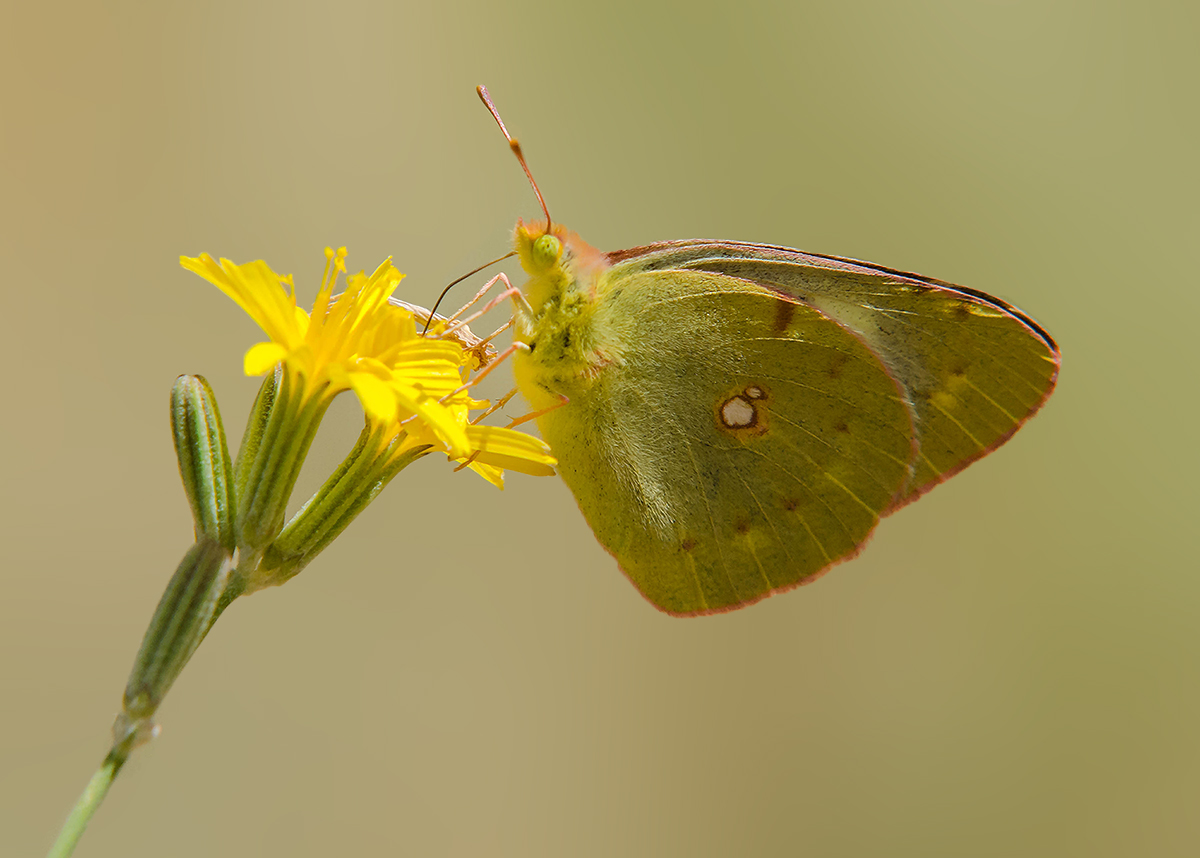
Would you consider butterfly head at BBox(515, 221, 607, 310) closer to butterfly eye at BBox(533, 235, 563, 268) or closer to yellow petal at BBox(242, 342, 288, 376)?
butterfly eye at BBox(533, 235, 563, 268)

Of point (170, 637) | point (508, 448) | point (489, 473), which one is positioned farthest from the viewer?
point (489, 473)

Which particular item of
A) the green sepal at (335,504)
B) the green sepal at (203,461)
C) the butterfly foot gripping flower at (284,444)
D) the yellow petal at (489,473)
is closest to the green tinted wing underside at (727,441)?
the yellow petal at (489,473)

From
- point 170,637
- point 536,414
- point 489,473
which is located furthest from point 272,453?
point 536,414

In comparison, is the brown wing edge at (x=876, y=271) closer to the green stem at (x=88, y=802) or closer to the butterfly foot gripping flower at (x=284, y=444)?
the butterfly foot gripping flower at (x=284, y=444)

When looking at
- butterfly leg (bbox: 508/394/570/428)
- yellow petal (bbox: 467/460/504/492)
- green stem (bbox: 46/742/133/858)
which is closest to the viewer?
green stem (bbox: 46/742/133/858)

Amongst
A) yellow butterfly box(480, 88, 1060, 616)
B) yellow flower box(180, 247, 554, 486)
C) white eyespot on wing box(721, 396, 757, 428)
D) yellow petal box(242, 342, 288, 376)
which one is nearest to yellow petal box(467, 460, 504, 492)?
yellow flower box(180, 247, 554, 486)

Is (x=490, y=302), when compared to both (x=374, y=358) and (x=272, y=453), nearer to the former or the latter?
(x=374, y=358)

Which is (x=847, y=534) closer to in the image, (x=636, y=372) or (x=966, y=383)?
(x=966, y=383)

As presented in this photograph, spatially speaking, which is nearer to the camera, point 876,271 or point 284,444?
point 284,444
